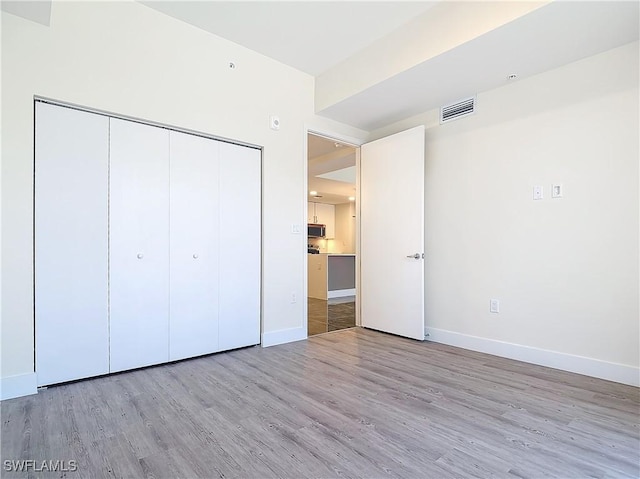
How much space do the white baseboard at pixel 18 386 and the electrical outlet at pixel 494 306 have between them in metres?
3.70

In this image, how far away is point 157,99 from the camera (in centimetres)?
284

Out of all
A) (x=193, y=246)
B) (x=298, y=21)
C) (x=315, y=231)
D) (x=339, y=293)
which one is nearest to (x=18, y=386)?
(x=193, y=246)

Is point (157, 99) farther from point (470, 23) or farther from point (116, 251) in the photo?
point (470, 23)

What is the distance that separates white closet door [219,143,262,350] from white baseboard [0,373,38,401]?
1.38 m

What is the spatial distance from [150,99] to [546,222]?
347 cm

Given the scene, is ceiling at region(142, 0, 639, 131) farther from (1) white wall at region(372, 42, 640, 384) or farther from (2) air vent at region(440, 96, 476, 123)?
(1) white wall at region(372, 42, 640, 384)

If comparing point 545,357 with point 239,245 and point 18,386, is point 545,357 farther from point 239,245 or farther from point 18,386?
point 18,386

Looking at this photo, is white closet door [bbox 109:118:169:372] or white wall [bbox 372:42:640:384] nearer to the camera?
white wall [bbox 372:42:640:384]

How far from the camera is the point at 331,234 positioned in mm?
10250

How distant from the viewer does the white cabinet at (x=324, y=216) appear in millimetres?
9766

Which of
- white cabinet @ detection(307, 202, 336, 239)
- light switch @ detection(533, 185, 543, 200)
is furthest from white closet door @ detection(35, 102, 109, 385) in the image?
white cabinet @ detection(307, 202, 336, 239)

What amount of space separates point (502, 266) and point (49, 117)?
3.86 meters

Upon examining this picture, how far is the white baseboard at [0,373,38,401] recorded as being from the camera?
2.20 metres

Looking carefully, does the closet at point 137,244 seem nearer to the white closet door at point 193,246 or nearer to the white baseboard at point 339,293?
the white closet door at point 193,246
